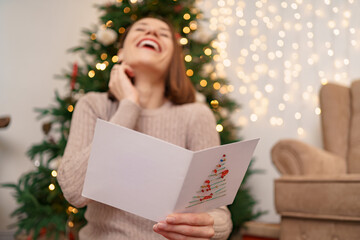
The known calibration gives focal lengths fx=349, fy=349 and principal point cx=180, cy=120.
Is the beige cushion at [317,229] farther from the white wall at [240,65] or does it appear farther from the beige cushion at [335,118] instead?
the white wall at [240,65]

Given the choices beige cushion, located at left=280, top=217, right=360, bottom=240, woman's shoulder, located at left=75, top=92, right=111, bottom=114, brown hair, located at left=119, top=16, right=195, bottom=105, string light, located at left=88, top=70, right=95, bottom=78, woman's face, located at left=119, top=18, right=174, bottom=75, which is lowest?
beige cushion, located at left=280, top=217, right=360, bottom=240

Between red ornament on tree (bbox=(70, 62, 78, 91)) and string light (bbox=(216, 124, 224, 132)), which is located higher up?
red ornament on tree (bbox=(70, 62, 78, 91))

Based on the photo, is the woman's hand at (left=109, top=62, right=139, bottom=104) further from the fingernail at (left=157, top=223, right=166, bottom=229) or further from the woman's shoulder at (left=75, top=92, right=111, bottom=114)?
the fingernail at (left=157, top=223, right=166, bottom=229)

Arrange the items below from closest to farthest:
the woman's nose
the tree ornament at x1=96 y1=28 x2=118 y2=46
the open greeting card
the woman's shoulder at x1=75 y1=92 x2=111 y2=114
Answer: the open greeting card, the woman's shoulder at x1=75 y1=92 x2=111 y2=114, the woman's nose, the tree ornament at x1=96 y1=28 x2=118 y2=46

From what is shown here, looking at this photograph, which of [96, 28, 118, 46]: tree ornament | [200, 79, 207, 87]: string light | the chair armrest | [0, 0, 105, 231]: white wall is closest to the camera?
the chair armrest

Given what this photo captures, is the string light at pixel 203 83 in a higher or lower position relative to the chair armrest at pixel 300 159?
higher

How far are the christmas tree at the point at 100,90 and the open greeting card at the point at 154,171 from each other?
120cm

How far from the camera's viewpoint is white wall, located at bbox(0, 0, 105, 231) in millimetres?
2537

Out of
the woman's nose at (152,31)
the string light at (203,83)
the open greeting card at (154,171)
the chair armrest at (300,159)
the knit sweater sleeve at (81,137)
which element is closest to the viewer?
the open greeting card at (154,171)

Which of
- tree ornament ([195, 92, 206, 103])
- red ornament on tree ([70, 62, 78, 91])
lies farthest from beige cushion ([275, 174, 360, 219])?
red ornament on tree ([70, 62, 78, 91])

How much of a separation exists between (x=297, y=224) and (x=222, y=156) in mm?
997

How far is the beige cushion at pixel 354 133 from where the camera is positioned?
5.72ft

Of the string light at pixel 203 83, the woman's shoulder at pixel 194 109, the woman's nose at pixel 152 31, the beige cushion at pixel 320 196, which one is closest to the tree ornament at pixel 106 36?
the string light at pixel 203 83

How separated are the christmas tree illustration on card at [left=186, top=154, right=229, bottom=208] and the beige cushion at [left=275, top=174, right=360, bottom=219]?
83cm
